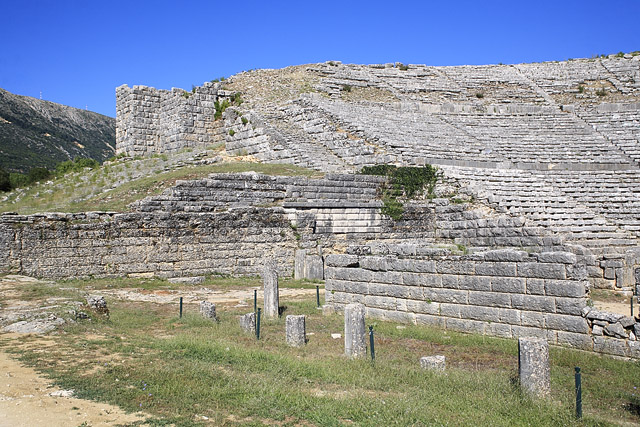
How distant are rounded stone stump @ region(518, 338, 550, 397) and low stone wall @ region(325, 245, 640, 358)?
2.15 meters

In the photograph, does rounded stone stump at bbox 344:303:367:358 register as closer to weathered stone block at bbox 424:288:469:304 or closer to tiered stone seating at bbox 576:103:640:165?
weathered stone block at bbox 424:288:469:304

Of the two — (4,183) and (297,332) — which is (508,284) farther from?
(4,183)

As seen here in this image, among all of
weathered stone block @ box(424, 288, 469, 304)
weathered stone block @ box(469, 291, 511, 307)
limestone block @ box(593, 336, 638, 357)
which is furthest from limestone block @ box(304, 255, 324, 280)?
limestone block @ box(593, 336, 638, 357)

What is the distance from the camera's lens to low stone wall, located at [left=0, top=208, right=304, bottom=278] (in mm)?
13586

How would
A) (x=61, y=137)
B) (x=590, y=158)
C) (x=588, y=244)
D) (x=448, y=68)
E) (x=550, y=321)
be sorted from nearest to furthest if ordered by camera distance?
(x=550, y=321), (x=588, y=244), (x=590, y=158), (x=448, y=68), (x=61, y=137)

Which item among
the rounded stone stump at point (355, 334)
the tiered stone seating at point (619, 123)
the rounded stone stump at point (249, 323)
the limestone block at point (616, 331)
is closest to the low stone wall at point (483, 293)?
the limestone block at point (616, 331)

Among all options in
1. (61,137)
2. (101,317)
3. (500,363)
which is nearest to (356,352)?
(500,363)

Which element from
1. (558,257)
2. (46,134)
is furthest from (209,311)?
(46,134)

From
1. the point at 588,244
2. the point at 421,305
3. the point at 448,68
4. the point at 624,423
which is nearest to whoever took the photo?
the point at 624,423

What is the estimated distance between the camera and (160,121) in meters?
26.7

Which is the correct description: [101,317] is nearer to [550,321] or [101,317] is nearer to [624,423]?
[550,321]

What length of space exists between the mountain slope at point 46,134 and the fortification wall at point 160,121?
69.1 feet

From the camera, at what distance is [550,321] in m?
8.00

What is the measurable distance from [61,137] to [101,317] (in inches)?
2155
